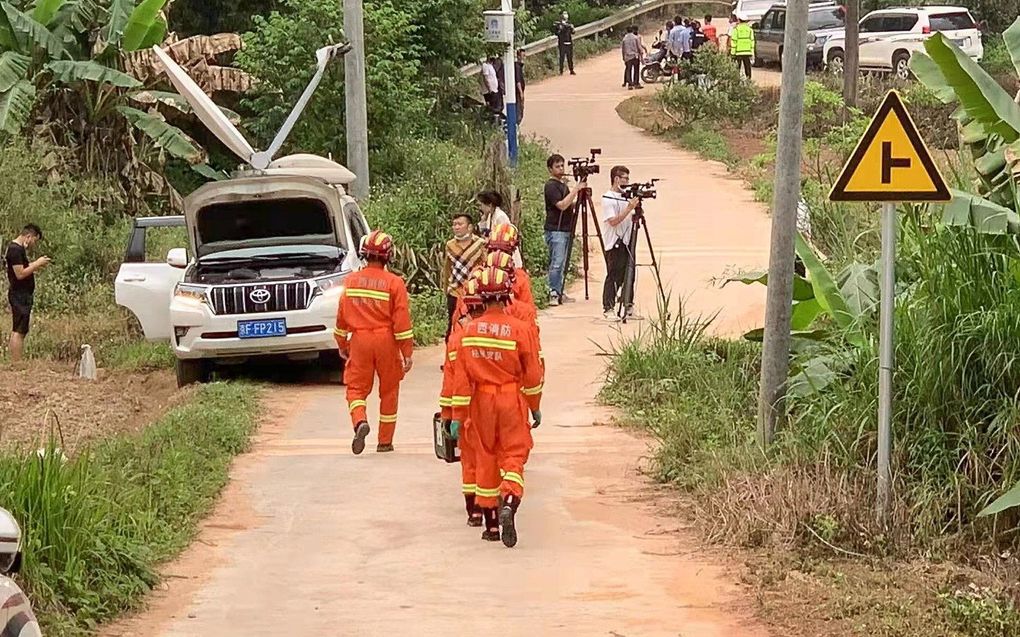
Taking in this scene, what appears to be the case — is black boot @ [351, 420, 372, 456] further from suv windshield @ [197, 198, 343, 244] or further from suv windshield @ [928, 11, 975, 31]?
suv windshield @ [928, 11, 975, 31]

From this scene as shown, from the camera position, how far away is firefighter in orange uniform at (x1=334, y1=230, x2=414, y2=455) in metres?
11.2

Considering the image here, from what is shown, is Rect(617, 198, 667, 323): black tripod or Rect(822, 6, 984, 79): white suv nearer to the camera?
Rect(617, 198, 667, 323): black tripod

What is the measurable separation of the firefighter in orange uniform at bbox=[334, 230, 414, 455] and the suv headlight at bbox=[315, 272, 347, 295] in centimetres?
379

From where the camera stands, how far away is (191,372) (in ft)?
51.5

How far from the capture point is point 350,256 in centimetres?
1571

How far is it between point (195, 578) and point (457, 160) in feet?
51.7

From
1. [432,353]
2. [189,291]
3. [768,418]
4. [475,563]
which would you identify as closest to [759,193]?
[432,353]

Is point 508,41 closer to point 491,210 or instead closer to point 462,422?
point 491,210

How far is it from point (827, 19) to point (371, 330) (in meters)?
31.7

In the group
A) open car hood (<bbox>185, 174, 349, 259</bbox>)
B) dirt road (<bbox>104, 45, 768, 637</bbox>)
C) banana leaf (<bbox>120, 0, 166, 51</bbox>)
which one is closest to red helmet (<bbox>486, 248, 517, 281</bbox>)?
dirt road (<bbox>104, 45, 768, 637</bbox>)

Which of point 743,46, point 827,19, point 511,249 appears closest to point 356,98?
point 511,249

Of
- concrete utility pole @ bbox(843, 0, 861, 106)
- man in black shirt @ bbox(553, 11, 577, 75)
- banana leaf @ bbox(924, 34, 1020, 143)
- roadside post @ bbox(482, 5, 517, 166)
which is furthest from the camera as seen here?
man in black shirt @ bbox(553, 11, 577, 75)

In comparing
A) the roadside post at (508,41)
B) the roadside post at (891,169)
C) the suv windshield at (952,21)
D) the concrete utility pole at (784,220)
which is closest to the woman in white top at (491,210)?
the concrete utility pole at (784,220)

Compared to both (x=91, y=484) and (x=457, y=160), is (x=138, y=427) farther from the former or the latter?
(x=457, y=160)
